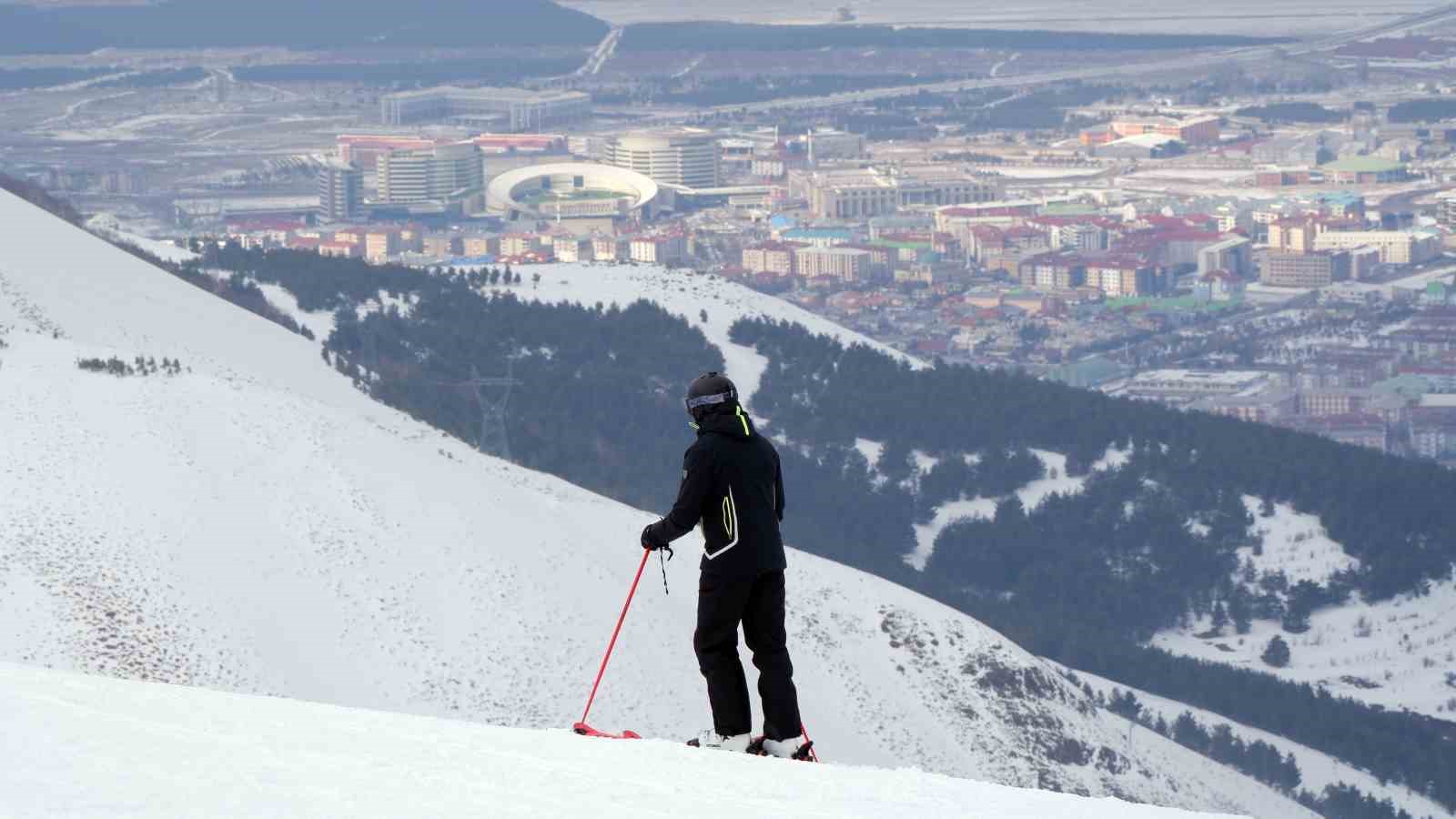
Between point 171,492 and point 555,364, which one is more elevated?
point 171,492

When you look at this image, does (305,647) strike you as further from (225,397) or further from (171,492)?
(225,397)

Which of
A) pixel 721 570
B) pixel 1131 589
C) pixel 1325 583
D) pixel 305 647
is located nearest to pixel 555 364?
pixel 1131 589

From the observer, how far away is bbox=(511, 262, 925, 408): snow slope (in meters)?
52.2

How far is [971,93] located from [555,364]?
13725 cm

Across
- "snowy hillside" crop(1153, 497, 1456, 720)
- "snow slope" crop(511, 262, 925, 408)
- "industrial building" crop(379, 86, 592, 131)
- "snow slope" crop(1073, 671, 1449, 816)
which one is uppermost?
"snow slope" crop(511, 262, 925, 408)

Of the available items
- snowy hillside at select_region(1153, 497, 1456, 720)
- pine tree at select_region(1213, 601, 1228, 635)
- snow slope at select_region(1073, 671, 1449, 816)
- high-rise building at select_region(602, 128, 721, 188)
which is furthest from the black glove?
high-rise building at select_region(602, 128, 721, 188)

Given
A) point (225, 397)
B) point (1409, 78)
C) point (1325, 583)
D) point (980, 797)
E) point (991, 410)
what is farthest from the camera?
point (1409, 78)

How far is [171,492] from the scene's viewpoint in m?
19.9

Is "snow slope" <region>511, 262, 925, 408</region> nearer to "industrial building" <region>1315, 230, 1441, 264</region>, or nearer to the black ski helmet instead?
the black ski helmet

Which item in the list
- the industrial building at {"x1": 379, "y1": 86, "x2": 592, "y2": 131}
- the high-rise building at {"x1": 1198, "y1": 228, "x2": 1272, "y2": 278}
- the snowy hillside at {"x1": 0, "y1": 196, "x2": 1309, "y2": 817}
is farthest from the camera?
the industrial building at {"x1": 379, "y1": 86, "x2": 592, "y2": 131}

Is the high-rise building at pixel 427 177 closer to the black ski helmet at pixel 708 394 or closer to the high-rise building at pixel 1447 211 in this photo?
the high-rise building at pixel 1447 211

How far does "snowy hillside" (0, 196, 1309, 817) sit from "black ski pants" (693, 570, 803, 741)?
29.3ft

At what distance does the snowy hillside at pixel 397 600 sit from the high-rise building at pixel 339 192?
10582cm

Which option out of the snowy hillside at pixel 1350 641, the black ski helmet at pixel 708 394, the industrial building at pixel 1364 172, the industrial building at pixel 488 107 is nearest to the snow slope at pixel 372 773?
the black ski helmet at pixel 708 394
